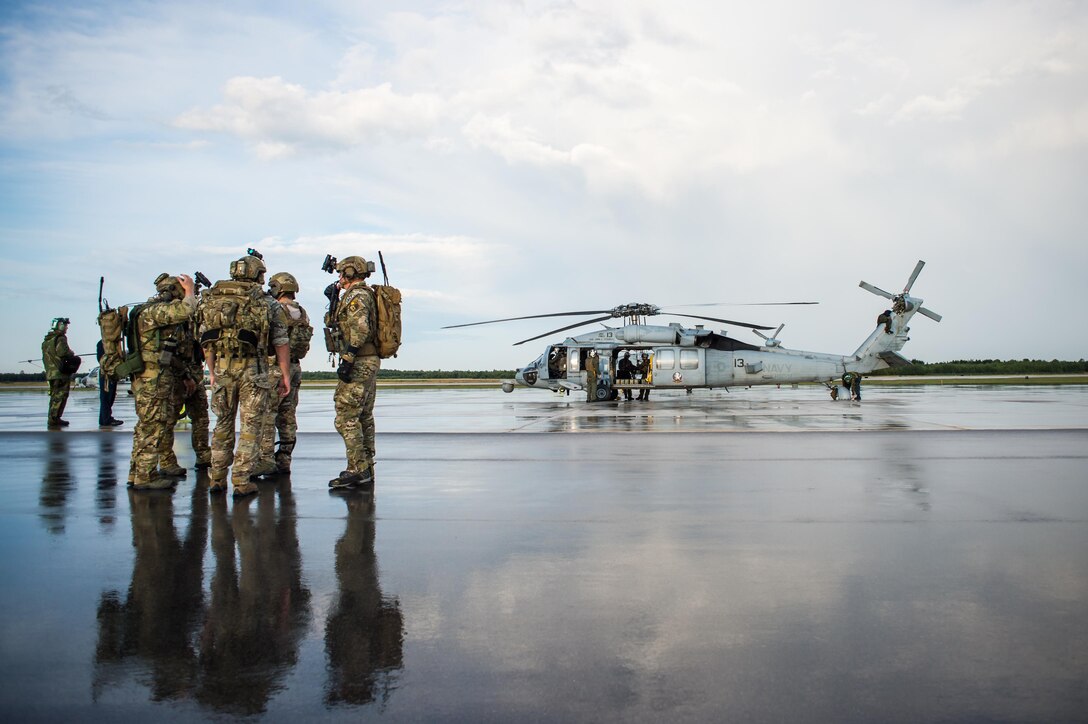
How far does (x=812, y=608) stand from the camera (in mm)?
3445

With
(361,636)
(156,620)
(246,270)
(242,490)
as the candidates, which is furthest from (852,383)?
(156,620)

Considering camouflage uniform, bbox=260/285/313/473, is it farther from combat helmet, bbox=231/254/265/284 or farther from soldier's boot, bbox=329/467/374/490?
soldier's boot, bbox=329/467/374/490

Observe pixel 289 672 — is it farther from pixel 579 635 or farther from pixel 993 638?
pixel 993 638

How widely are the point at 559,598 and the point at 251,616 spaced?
55.2 inches

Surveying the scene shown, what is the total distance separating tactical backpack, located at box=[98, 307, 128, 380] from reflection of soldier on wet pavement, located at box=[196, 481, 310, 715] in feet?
11.7

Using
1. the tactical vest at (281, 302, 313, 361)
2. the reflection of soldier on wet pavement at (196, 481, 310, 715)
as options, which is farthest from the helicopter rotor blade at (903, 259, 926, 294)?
the reflection of soldier on wet pavement at (196, 481, 310, 715)

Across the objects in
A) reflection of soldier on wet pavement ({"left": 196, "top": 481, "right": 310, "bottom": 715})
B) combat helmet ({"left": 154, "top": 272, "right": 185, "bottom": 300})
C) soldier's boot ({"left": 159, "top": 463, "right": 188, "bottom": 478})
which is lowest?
reflection of soldier on wet pavement ({"left": 196, "top": 481, "right": 310, "bottom": 715})

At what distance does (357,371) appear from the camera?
766cm

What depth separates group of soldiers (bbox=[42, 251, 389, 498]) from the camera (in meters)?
7.12

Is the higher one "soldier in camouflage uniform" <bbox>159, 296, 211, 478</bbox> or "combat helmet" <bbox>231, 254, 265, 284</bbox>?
"combat helmet" <bbox>231, 254, 265, 284</bbox>

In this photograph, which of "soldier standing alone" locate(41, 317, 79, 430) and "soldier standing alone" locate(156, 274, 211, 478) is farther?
"soldier standing alone" locate(41, 317, 79, 430)

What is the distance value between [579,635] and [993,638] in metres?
1.64

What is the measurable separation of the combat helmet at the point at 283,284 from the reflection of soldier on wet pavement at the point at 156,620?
11.6 feet

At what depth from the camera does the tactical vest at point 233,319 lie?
278 inches
